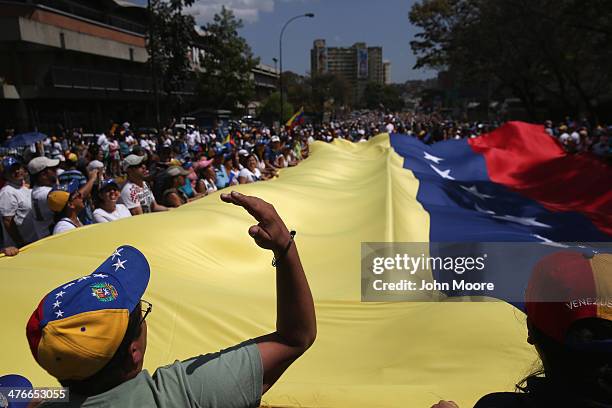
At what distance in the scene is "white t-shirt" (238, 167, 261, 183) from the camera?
8.45 m

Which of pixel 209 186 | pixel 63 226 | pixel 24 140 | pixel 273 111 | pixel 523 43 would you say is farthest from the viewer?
pixel 273 111

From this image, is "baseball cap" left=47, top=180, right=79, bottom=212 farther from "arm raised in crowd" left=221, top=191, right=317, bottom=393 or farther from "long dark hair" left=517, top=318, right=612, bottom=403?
"long dark hair" left=517, top=318, right=612, bottom=403

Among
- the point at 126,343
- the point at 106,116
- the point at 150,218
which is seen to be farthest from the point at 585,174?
the point at 106,116

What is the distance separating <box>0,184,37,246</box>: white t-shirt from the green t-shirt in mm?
4490

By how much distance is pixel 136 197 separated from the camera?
17.7ft

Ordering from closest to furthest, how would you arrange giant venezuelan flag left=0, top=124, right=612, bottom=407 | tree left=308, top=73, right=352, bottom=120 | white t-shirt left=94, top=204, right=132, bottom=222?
giant venezuelan flag left=0, top=124, right=612, bottom=407 → white t-shirt left=94, top=204, right=132, bottom=222 → tree left=308, top=73, right=352, bottom=120

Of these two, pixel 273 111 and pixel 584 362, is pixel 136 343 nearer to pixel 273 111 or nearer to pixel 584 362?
pixel 584 362

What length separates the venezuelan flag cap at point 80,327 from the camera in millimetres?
1198

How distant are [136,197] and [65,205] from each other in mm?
1134

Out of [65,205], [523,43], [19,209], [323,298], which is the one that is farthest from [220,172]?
[523,43]

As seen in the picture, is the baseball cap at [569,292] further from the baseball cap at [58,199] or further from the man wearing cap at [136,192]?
the man wearing cap at [136,192]

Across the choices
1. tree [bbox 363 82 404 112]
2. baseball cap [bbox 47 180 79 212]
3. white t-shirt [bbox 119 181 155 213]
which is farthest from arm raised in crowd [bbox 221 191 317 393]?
tree [bbox 363 82 404 112]

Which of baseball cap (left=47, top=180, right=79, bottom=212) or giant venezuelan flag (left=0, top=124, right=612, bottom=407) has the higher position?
baseball cap (left=47, top=180, right=79, bottom=212)

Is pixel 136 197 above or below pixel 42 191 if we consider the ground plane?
below
